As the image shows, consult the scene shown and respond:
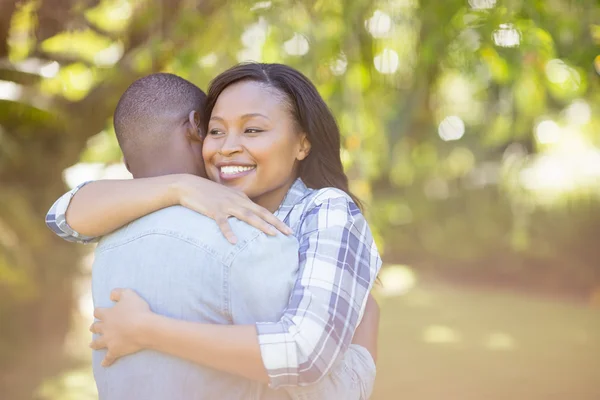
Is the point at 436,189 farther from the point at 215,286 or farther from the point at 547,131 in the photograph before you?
the point at 215,286

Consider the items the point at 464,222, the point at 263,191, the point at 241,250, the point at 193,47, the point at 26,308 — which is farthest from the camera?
the point at 464,222

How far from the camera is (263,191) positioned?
7.36 ft

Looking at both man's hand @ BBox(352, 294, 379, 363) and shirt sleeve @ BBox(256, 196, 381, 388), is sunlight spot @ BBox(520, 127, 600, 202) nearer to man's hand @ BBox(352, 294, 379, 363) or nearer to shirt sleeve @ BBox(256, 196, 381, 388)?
man's hand @ BBox(352, 294, 379, 363)

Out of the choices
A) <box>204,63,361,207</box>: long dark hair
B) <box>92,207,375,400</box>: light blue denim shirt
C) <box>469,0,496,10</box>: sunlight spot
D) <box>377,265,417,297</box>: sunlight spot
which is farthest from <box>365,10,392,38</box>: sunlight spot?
<box>377,265,417,297</box>: sunlight spot

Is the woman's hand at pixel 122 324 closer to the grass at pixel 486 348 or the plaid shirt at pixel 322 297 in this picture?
the plaid shirt at pixel 322 297

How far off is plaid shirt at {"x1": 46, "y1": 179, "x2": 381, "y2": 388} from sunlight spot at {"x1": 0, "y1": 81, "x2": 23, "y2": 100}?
16.4 feet

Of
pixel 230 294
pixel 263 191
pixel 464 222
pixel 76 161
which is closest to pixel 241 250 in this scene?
pixel 230 294

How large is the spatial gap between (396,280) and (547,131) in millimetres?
3756

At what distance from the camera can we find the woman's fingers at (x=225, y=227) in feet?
5.48

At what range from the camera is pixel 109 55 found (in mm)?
6855

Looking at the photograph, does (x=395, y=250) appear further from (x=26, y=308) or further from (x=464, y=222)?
(x=26, y=308)

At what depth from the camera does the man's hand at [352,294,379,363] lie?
217 centimetres

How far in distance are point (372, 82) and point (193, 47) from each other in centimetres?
169

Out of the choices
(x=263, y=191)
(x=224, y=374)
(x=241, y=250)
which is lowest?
(x=224, y=374)
